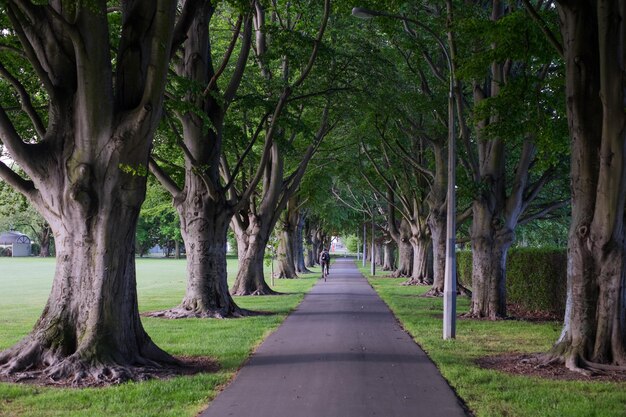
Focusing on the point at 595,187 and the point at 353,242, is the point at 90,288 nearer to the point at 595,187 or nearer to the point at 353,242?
the point at 595,187

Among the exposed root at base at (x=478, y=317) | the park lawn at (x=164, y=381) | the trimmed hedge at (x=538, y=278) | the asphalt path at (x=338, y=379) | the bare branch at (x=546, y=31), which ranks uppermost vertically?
the bare branch at (x=546, y=31)

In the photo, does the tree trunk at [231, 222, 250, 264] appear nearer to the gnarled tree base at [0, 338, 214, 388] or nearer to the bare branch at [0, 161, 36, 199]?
the bare branch at [0, 161, 36, 199]

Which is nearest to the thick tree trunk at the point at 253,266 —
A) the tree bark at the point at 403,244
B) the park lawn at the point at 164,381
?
the park lawn at the point at 164,381

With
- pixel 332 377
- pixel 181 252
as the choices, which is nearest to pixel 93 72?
pixel 332 377

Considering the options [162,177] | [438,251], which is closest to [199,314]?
[162,177]

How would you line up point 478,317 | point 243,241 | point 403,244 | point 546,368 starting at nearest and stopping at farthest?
1. point 546,368
2. point 478,317
3. point 243,241
4. point 403,244

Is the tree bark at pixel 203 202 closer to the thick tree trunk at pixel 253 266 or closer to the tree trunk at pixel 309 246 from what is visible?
the thick tree trunk at pixel 253 266

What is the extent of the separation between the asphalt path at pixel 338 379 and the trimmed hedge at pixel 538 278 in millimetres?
6178

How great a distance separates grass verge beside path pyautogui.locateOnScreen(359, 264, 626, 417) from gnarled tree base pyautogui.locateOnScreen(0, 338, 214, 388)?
149 inches

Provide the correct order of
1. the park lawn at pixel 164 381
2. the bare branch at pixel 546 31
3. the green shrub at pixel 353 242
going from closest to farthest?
the park lawn at pixel 164 381 → the bare branch at pixel 546 31 → the green shrub at pixel 353 242

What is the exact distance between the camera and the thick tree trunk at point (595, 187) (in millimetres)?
9617

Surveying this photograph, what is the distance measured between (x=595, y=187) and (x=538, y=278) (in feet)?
34.0

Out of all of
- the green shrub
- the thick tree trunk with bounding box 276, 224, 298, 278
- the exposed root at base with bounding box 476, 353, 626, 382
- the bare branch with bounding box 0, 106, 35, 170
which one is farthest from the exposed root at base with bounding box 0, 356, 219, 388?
the green shrub

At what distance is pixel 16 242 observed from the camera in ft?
413
